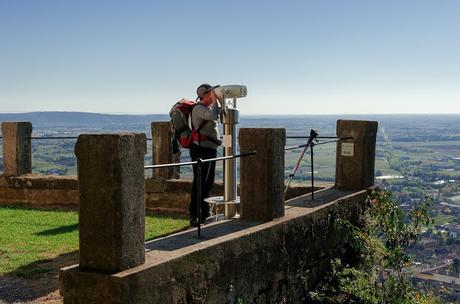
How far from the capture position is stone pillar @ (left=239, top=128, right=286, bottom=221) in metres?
6.05

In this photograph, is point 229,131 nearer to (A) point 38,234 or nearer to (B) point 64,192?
(A) point 38,234

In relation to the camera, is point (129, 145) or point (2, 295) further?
point (2, 295)

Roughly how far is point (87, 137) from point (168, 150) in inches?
270

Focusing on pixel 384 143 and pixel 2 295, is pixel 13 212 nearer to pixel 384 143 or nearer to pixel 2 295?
pixel 2 295

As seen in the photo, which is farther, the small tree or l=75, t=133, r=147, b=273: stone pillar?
the small tree

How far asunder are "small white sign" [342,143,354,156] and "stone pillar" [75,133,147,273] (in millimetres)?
5134

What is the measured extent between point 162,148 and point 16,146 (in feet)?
9.75

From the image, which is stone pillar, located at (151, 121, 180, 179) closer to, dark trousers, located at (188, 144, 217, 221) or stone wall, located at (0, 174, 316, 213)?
stone wall, located at (0, 174, 316, 213)

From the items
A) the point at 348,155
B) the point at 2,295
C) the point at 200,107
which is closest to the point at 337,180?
the point at 348,155

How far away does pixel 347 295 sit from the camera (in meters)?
7.23

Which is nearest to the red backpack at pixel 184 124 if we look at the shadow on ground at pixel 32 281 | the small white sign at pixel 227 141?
the small white sign at pixel 227 141

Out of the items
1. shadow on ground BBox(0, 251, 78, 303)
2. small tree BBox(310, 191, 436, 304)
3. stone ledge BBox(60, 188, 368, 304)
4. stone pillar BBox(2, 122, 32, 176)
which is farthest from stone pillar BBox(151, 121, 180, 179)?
small tree BBox(310, 191, 436, 304)

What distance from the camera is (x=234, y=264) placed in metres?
5.35

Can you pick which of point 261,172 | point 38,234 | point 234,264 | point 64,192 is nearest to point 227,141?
point 261,172
